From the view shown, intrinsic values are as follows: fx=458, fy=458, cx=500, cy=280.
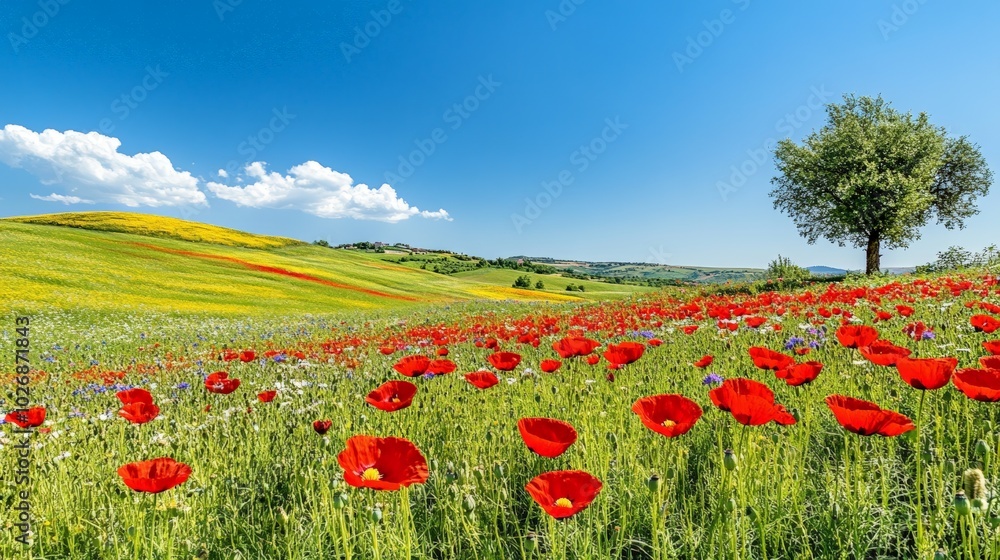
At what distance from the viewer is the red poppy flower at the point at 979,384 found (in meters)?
1.72

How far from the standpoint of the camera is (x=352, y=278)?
47.2 meters

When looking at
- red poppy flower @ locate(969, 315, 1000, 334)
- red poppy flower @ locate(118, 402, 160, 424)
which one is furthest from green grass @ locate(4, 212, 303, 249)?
red poppy flower @ locate(969, 315, 1000, 334)

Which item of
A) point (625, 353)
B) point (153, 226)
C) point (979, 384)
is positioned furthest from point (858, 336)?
point (153, 226)

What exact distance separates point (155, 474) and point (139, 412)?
91cm

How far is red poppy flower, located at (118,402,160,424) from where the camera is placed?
2.28 m

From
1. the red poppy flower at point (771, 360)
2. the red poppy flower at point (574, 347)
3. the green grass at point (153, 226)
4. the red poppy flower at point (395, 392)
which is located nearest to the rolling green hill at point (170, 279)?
the green grass at point (153, 226)

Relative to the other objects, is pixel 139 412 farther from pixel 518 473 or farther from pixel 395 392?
pixel 518 473

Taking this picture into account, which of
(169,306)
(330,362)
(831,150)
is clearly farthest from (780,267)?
(169,306)

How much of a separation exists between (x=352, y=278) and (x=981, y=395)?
159ft

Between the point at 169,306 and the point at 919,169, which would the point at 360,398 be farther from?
the point at 919,169

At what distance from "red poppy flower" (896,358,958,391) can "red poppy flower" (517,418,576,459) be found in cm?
133

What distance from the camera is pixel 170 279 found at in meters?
31.7

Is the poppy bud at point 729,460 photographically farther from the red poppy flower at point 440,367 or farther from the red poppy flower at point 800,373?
the red poppy flower at point 440,367

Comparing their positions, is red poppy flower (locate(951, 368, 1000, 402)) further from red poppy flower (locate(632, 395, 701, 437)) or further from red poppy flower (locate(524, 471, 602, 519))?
red poppy flower (locate(524, 471, 602, 519))
